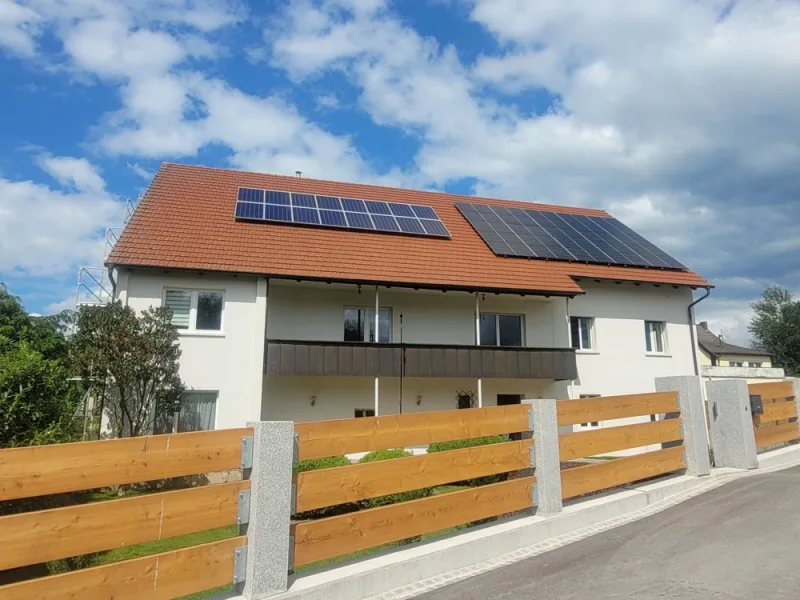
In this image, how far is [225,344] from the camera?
15234 millimetres

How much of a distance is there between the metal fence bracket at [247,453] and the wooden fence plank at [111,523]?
149 millimetres

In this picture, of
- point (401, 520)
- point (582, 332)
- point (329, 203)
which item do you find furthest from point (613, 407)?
point (329, 203)

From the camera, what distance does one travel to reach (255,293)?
15.7 meters

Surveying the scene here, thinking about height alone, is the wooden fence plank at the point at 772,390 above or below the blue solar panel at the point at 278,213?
below

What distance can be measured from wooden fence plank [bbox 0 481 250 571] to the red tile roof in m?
11.8

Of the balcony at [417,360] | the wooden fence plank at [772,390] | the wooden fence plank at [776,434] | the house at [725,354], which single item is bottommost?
the wooden fence plank at [776,434]

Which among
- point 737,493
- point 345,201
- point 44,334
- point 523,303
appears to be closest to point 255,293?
point 345,201

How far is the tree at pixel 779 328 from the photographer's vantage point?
56.0 meters

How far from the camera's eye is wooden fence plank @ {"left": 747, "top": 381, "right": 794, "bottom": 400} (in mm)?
10797

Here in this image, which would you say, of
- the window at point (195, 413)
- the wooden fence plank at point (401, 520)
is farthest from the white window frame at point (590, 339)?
the wooden fence plank at point (401, 520)

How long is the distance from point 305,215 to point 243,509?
15175mm

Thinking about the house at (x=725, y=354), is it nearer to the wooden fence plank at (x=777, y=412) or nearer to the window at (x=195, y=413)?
the wooden fence plank at (x=777, y=412)

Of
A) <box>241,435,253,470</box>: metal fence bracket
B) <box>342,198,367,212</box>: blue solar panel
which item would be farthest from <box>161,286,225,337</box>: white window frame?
<box>241,435,253,470</box>: metal fence bracket

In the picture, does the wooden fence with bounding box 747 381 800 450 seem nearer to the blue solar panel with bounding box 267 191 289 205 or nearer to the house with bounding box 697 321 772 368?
the blue solar panel with bounding box 267 191 289 205
